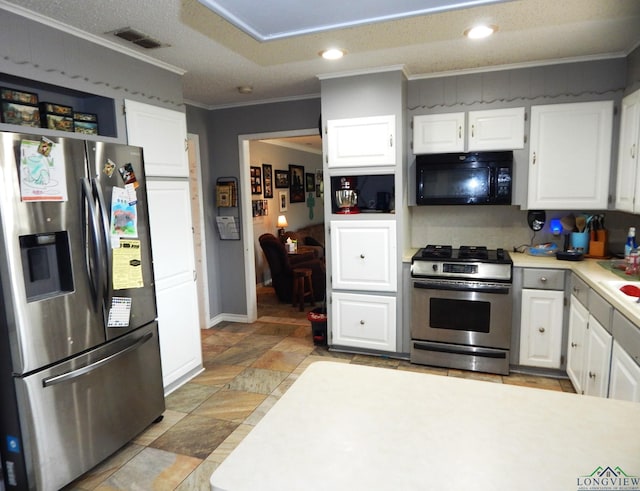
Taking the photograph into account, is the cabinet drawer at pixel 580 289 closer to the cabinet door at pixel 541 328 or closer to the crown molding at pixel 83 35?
the cabinet door at pixel 541 328

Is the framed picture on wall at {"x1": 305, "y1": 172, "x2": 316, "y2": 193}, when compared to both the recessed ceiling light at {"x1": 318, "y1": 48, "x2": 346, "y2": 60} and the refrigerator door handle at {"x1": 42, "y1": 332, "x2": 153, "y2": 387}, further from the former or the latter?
the refrigerator door handle at {"x1": 42, "y1": 332, "x2": 153, "y2": 387}

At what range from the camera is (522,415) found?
40.4 inches

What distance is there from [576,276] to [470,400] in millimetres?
2272

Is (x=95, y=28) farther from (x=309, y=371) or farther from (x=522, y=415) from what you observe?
(x=522, y=415)

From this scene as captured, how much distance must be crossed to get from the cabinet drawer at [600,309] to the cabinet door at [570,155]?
39.4 inches

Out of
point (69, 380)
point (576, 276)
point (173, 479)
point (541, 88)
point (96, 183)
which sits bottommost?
point (173, 479)

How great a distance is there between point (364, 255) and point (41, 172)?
2405 millimetres

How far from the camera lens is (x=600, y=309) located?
2365mm

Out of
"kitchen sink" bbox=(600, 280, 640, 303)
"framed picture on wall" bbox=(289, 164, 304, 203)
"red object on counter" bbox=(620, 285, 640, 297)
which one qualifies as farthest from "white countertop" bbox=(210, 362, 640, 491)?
"framed picture on wall" bbox=(289, 164, 304, 203)

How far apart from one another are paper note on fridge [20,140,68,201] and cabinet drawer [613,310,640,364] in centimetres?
273

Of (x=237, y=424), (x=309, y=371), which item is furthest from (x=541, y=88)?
(x=237, y=424)

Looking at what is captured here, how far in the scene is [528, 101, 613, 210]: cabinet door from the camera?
3137 millimetres

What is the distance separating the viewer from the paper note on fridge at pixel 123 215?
2.33 meters

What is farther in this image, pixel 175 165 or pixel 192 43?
pixel 175 165
